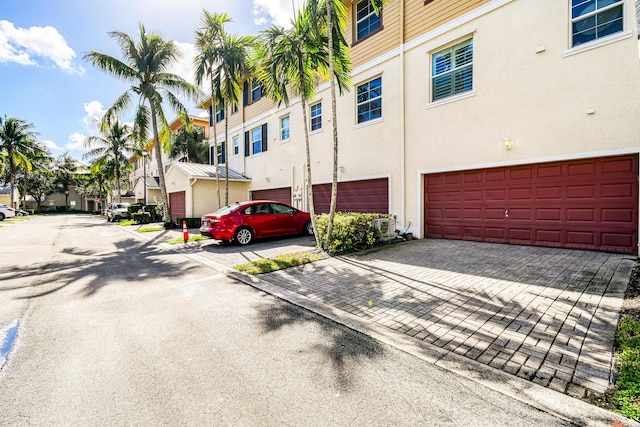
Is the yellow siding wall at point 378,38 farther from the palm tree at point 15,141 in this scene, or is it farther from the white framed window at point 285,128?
the palm tree at point 15,141

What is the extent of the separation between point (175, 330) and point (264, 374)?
63.3 inches

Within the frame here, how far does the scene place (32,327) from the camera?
379cm

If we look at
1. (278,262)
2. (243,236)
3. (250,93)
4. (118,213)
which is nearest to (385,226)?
(278,262)

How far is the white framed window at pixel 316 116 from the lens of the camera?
13.6m

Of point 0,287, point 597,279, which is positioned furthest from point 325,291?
point 0,287

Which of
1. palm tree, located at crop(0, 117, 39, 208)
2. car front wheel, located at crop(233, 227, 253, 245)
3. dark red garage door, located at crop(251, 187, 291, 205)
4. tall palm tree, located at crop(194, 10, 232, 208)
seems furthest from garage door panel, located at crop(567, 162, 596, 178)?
palm tree, located at crop(0, 117, 39, 208)

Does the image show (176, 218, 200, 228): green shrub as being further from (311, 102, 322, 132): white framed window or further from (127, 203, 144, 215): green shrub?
(127, 203, 144, 215): green shrub

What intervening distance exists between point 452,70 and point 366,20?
4642mm

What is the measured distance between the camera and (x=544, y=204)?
301 inches

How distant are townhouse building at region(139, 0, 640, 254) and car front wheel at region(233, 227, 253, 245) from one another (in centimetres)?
421

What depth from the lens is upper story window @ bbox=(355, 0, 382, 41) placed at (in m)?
11.4

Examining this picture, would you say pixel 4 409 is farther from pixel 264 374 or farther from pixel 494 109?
pixel 494 109

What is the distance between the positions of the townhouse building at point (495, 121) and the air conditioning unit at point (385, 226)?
0.86 m

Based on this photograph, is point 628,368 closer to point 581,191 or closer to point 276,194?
point 581,191
